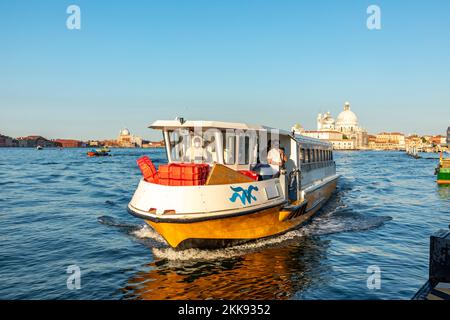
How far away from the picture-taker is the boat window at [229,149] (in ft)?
41.0

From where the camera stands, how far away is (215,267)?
10328 mm

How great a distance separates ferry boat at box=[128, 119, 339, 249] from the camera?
10.5m

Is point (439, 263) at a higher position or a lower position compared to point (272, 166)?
lower

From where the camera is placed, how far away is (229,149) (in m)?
12.6

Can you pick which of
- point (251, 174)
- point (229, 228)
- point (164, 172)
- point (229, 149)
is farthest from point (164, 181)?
point (251, 174)

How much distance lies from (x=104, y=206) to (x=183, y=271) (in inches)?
519

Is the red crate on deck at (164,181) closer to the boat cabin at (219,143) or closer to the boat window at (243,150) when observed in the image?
the boat cabin at (219,143)

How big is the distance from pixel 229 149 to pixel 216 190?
7.71 ft

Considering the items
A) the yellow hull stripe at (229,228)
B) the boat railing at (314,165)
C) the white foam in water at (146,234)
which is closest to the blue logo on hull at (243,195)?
the yellow hull stripe at (229,228)

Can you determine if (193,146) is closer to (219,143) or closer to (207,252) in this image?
(219,143)

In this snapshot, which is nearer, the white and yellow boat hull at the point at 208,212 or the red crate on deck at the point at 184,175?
the white and yellow boat hull at the point at 208,212

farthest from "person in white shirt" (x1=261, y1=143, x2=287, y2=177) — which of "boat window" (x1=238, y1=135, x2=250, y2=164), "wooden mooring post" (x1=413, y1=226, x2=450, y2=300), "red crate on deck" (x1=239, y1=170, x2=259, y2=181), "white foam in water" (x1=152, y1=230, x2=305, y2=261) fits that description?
"wooden mooring post" (x1=413, y1=226, x2=450, y2=300)
